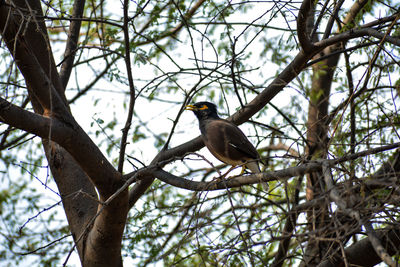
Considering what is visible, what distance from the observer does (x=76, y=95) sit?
838cm

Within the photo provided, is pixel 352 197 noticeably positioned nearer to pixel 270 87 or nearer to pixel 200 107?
pixel 270 87

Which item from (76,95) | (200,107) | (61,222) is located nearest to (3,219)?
(61,222)

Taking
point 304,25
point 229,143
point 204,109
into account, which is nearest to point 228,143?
point 229,143

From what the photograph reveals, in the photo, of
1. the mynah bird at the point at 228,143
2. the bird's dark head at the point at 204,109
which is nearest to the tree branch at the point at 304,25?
the mynah bird at the point at 228,143

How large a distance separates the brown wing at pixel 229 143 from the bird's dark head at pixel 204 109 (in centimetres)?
70

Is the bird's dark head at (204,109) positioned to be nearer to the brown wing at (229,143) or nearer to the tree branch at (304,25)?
the brown wing at (229,143)

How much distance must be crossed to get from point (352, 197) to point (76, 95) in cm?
662

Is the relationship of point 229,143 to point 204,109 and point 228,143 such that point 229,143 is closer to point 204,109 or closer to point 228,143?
point 228,143

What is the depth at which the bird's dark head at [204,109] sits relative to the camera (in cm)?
659

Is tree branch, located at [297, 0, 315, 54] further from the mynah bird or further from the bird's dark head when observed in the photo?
the bird's dark head

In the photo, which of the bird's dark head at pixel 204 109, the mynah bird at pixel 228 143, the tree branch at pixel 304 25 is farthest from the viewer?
the bird's dark head at pixel 204 109

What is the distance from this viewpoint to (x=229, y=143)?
5680mm

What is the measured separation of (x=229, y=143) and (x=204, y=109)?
1.11 metres

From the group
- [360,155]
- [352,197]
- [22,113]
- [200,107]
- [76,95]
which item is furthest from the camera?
[76,95]
